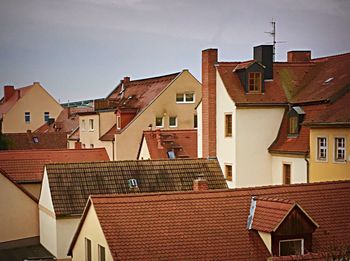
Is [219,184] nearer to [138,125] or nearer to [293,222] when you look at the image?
[293,222]

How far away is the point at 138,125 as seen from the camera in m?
41.7

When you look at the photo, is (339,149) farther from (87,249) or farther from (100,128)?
(100,128)

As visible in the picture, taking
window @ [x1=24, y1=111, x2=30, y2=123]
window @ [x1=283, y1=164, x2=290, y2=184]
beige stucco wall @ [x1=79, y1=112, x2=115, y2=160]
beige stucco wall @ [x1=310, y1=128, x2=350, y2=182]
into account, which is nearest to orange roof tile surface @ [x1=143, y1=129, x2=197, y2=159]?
beige stucco wall @ [x1=79, y1=112, x2=115, y2=160]

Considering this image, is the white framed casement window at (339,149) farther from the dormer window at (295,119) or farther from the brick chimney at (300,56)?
the brick chimney at (300,56)

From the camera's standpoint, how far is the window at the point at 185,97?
4306 cm

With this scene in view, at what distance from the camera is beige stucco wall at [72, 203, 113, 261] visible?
1557 cm

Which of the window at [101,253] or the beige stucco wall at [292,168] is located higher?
the beige stucco wall at [292,168]

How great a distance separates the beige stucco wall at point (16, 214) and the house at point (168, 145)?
9.88 metres

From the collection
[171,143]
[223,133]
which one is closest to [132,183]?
[223,133]

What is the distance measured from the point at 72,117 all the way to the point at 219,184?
40889 millimetres

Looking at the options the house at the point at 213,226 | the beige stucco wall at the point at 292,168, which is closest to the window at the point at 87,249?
the house at the point at 213,226

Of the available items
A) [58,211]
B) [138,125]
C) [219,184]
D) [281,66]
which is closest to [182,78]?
[138,125]

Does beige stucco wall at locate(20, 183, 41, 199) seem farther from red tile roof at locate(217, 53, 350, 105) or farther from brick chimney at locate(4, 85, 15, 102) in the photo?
brick chimney at locate(4, 85, 15, 102)

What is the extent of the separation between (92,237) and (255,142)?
13742mm
